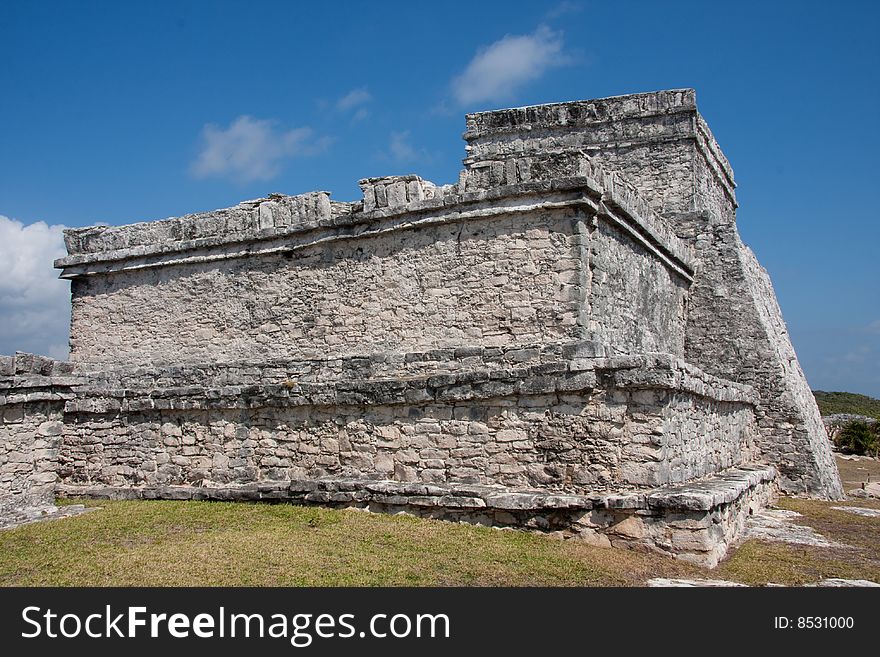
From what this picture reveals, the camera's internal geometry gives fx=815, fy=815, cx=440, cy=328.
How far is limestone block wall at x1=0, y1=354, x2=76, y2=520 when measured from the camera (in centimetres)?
895

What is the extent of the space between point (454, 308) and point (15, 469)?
5242 millimetres

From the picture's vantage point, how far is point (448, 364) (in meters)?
9.20

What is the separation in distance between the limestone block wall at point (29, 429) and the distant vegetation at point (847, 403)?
29275 millimetres

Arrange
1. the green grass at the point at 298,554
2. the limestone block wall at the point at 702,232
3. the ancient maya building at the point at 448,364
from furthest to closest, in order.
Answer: the limestone block wall at the point at 702,232 < the ancient maya building at the point at 448,364 < the green grass at the point at 298,554

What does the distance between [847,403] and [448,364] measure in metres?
34.1

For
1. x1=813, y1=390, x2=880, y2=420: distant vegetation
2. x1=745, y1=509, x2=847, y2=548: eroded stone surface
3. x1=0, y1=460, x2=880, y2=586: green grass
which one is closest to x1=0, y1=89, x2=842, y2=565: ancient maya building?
x1=745, y1=509, x2=847, y2=548: eroded stone surface

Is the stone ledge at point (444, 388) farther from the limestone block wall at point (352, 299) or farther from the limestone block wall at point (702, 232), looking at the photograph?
the limestone block wall at point (702, 232)

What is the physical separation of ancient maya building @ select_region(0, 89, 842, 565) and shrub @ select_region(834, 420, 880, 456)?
8.50m

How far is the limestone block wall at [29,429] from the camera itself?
29.3 ft

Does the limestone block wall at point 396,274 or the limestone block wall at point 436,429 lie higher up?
the limestone block wall at point 396,274

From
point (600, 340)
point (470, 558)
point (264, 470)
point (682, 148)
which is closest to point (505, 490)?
point (470, 558)

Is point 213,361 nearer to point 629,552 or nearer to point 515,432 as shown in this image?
point 515,432

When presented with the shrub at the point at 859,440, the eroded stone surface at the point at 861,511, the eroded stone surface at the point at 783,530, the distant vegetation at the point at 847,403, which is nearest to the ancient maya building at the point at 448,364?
the eroded stone surface at the point at 783,530

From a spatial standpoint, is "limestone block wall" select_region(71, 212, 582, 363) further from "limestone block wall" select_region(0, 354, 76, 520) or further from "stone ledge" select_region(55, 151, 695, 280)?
"limestone block wall" select_region(0, 354, 76, 520)
